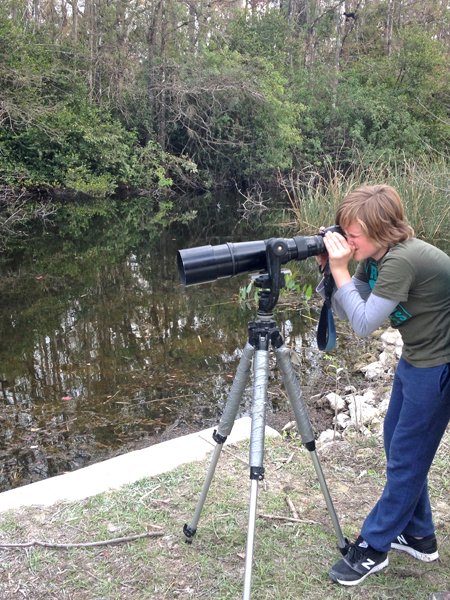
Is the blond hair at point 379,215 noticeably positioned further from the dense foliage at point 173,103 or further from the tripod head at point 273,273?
the dense foliage at point 173,103

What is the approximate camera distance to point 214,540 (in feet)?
7.90

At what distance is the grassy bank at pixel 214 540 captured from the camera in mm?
2146

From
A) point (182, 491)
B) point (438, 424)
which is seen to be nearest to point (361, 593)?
point (438, 424)

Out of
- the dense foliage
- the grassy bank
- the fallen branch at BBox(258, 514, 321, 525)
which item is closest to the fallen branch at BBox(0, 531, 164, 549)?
the grassy bank

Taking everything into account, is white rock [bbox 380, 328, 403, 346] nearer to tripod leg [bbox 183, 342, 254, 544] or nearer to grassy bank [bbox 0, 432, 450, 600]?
grassy bank [bbox 0, 432, 450, 600]

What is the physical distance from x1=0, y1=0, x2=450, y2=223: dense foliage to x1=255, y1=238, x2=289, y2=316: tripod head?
13.1 metres

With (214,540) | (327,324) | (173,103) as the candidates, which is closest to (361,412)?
(214,540)

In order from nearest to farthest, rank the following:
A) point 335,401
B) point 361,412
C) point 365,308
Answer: point 365,308 < point 361,412 < point 335,401

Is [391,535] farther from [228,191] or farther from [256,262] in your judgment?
[228,191]

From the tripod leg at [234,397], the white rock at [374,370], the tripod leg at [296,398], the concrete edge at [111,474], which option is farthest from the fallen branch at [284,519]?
the white rock at [374,370]

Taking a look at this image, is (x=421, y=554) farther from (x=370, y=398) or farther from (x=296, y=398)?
(x=370, y=398)

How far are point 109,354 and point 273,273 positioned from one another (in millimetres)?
4201

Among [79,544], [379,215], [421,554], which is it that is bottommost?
[421,554]

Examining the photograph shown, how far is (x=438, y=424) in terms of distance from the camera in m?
1.95
